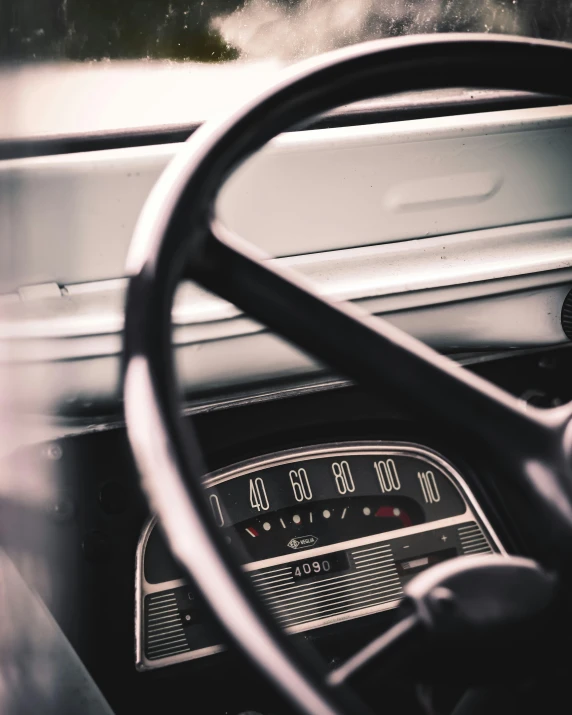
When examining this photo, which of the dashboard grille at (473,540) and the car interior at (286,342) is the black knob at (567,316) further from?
the dashboard grille at (473,540)

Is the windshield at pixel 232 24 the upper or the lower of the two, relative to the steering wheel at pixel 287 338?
upper

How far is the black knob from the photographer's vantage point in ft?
3.28

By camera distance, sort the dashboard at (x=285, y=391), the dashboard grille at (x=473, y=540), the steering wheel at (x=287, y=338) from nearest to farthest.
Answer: the steering wheel at (x=287, y=338)
the dashboard at (x=285, y=391)
the dashboard grille at (x=473, y=540)

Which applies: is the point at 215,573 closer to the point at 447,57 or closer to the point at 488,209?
the point at 447,57

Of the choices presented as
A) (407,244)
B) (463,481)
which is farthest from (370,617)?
(407,244)

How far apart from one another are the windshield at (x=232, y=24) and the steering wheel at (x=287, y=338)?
0.42m

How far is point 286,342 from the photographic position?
1.86 ft

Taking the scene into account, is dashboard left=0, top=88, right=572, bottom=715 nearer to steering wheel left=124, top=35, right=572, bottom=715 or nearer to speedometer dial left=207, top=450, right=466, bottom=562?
speedometer dial left=207, top=450, right=466, bottom=562

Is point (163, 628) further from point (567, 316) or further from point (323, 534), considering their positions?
point (567, 316)

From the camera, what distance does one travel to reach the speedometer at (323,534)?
0.84 m

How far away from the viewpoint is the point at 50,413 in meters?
0.84

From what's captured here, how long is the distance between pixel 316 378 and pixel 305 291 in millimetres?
398

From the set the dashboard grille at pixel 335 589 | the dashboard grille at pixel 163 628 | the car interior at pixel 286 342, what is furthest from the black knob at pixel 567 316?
the dashboard grille at pixel 163 628

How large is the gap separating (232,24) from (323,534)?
0.64 m
